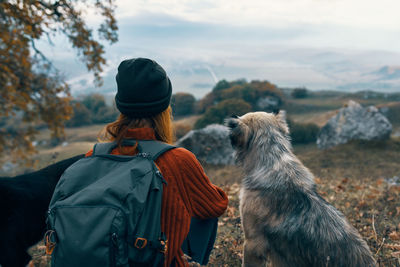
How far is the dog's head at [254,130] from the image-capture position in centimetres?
383

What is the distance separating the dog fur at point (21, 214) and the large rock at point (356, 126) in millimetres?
18103

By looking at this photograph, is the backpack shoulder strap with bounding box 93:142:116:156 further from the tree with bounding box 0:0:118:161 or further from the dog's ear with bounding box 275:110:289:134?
the tree with bounding box 0:0:118:161

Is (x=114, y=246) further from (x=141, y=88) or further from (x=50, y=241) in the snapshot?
(x=141, y=88)

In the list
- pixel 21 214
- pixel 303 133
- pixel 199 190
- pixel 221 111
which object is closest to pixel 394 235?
pixel 199 190

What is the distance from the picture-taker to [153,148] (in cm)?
251

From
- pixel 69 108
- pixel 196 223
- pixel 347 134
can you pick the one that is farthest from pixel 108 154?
pixel 347 134

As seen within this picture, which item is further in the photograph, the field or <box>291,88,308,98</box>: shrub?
<box>291,88,308,98</box>: shrub

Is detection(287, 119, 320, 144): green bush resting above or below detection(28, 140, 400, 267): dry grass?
below

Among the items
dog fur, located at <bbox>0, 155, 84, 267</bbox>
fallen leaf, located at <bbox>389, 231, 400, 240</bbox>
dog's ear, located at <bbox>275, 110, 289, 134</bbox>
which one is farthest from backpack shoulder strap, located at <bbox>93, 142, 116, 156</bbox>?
fallen leaf, located at <bbox>389, 231, 400, 240</bbox>

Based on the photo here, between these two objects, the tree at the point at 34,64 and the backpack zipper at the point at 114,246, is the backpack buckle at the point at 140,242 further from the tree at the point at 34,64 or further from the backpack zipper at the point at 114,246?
the tree at the point at 34,64

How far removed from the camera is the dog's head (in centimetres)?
383

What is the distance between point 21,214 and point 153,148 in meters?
2.73

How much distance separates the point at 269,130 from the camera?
3846mm

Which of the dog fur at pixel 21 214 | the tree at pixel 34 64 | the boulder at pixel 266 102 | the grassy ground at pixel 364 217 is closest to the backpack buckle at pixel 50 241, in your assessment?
the dog fur at pixel 21 214
